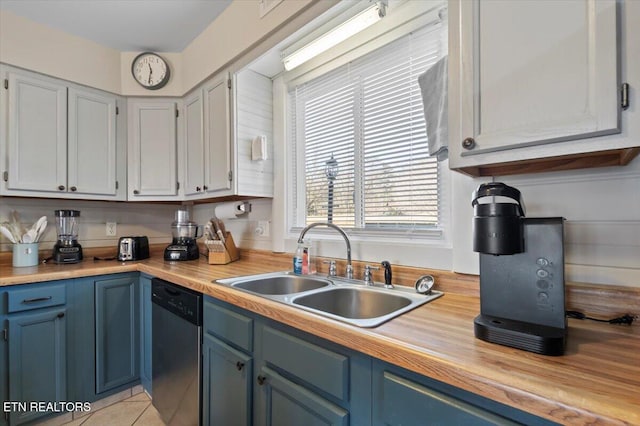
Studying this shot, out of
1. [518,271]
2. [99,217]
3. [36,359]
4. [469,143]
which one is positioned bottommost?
[36,359]

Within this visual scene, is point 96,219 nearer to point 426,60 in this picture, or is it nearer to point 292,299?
point 292,299

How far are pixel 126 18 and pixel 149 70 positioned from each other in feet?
1.37

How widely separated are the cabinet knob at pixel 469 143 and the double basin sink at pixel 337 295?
1.84ft

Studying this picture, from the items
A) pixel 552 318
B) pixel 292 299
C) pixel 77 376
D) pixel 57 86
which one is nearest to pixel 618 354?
pixel 552 318

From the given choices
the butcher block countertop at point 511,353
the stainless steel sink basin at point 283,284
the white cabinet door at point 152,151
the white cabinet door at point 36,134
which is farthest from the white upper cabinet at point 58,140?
the butcher block countertop at point 511,353

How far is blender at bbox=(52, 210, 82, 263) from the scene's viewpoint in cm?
219

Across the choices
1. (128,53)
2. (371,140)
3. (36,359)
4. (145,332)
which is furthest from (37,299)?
(371,140)

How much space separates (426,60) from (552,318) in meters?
1.23

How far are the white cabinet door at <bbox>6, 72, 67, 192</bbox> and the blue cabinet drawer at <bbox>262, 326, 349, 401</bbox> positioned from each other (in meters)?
2.05

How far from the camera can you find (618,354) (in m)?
0.69

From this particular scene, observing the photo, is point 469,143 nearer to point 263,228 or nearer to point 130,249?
point 263,228

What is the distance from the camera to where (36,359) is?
1.77 m

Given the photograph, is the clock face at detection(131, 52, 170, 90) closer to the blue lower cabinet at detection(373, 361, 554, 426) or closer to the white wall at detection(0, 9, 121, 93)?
the white wall at detection(0, 9, 121, 93)

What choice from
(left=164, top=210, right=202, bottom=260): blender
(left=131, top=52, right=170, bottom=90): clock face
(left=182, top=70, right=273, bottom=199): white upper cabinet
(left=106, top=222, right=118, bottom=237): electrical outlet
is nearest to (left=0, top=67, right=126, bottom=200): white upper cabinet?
(left=131, top=52, right=170, bottom=90): clock face
